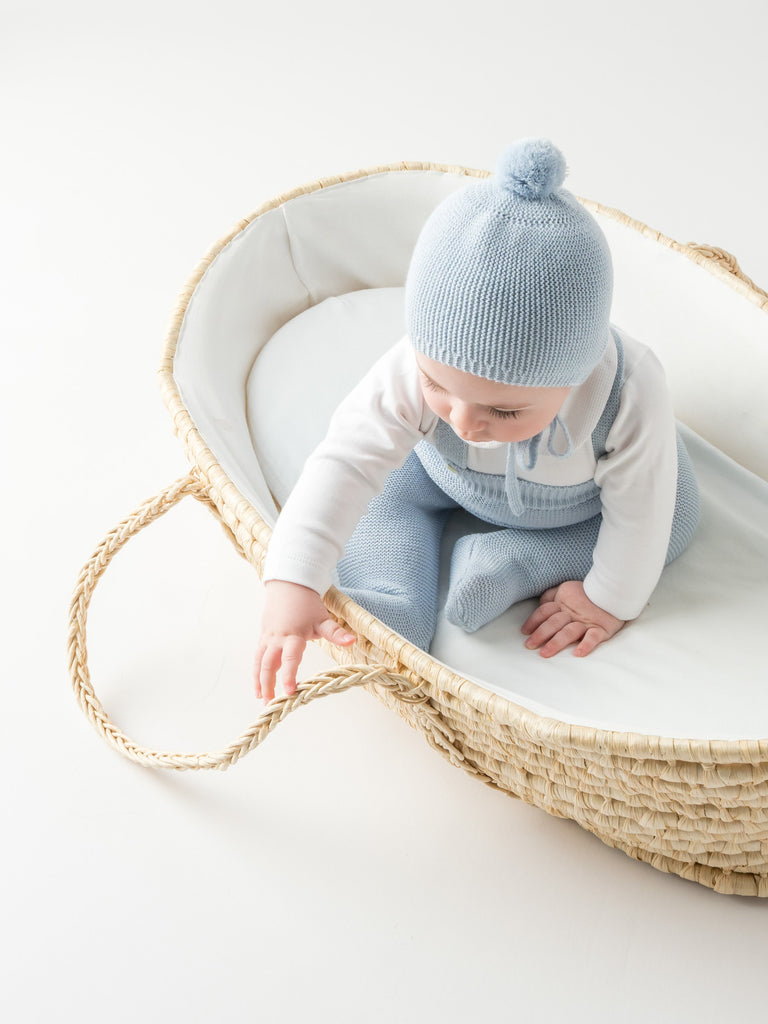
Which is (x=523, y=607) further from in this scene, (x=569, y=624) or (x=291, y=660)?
(x=291, y=660)

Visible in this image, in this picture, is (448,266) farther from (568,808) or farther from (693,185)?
(693,185)

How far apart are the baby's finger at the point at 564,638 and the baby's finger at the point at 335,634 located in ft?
0.81

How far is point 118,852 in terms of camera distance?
1.22 m

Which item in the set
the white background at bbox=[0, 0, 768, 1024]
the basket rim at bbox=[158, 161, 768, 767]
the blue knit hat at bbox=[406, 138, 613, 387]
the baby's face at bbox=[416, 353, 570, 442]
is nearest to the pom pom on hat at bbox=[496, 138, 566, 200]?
the blue knit hat at bbox=[406, 138, 613, 387]

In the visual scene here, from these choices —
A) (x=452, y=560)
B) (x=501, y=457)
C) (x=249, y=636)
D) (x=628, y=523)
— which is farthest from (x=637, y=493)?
(x=249, y=636)

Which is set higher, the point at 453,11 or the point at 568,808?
the point at 453,11

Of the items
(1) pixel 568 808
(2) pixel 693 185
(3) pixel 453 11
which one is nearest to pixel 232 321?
(1) pixel 568 808

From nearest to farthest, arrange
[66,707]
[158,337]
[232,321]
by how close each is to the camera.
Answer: [66,707] → [232,321] → [158,337]

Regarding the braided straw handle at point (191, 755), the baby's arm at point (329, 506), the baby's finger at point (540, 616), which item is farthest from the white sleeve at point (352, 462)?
the baby's finger at point (540, 616)

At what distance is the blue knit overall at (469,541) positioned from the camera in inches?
47.6

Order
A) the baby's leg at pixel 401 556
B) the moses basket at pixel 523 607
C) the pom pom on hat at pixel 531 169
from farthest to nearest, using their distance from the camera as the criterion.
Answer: the baby's leg at pixel 401 556 → the moses basket at pixel 523 607 → the pom pom on hat at pixel 531 169

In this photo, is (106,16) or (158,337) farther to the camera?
(106,16)

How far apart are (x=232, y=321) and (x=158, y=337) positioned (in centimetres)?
40

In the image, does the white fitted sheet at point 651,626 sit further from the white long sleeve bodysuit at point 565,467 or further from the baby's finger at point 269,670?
the baby's finger at point 269,670
